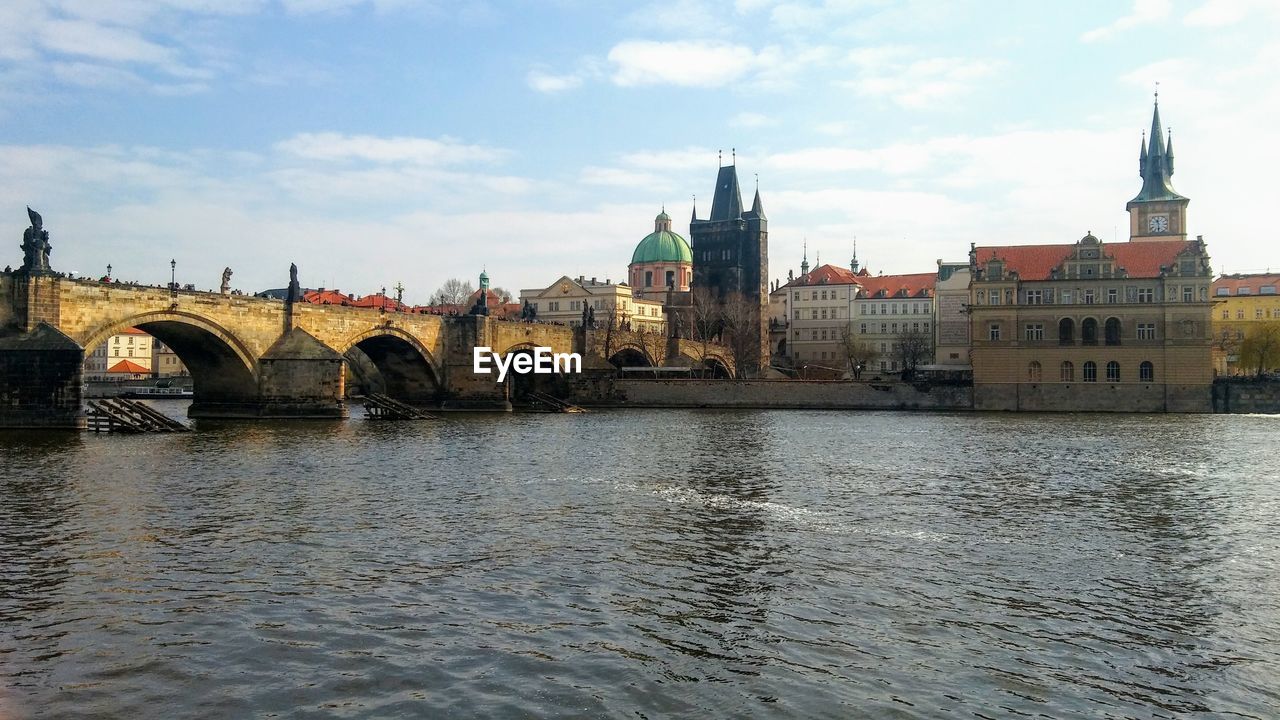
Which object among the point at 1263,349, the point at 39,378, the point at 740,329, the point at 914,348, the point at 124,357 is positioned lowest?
the point at 39,378

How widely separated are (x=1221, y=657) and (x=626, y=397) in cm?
7371

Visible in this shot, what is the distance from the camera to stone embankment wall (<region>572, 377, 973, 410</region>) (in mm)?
78438

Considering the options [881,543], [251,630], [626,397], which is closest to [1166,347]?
[626,397]

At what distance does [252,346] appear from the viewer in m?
52.8

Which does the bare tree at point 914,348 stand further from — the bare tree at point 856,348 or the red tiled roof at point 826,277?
the red tiled roof at point 826,277

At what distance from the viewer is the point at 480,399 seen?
72.3 meters

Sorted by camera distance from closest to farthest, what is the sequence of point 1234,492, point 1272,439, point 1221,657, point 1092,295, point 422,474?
point 1221,657
point 1234,492
point 422,474
point 1272,439
point 1092,295

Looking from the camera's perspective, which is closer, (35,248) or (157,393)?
(35,248)

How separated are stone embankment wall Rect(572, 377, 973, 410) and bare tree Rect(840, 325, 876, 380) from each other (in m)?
30.0

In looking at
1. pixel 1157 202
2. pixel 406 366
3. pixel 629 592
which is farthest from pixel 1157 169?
pixel 629 592

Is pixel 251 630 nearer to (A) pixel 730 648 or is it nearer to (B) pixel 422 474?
(A) pixel 730 648

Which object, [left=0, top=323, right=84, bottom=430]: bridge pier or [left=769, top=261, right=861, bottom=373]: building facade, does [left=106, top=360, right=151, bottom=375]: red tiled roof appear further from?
[left=0, top=323, right=84, bottom=430]: bridge pier

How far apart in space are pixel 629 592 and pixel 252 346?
43285 mm
